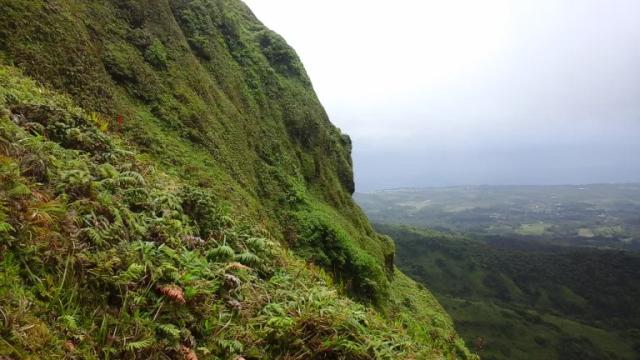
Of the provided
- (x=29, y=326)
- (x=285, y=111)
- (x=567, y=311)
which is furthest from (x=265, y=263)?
(x=567, y=311)

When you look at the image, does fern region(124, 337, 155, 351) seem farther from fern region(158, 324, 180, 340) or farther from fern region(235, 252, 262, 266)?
fern region(235, 252, 262, 266)

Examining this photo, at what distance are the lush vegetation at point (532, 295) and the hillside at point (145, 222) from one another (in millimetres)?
98886

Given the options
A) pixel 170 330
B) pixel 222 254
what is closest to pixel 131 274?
pixel 170 330

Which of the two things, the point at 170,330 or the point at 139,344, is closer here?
the point at 139,344

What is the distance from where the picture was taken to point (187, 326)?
213 inches

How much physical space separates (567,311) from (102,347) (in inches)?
6356

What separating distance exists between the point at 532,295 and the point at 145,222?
16315 centimetres

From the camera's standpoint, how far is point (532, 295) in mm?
144875

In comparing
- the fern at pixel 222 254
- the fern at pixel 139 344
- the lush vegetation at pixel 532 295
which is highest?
the fern at pixel 222 254

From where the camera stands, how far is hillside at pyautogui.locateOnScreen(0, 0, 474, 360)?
4855 mm

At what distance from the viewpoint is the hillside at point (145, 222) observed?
15.9ft

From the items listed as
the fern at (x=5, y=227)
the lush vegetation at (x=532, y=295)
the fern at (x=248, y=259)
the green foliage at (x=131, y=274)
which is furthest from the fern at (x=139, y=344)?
the lush vegetation at (x=532, y=295)

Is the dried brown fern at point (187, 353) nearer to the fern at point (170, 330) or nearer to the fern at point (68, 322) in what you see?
the fern at point (170, 330)

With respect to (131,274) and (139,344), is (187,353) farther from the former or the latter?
(131,274)
